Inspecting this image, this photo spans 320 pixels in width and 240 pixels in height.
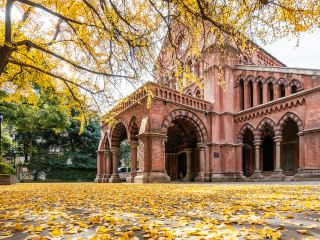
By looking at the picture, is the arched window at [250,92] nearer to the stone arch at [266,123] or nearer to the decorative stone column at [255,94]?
the decorative stone column at [255,94]

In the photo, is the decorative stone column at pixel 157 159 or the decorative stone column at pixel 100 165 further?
the decorative stone column at pixel 100 165

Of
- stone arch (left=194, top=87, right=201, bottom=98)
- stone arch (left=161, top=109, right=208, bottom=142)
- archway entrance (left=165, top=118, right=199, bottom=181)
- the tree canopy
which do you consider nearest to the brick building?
stone arch (left=161, top=109, right=208, bottom=142)

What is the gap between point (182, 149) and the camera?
26.4 meters

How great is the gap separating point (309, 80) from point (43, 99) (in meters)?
20.8

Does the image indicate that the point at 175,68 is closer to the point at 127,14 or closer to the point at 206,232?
the point at 127,14

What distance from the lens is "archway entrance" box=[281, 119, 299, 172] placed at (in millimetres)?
21934

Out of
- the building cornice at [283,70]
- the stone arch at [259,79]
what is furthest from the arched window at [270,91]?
the building cornice at [283,70]

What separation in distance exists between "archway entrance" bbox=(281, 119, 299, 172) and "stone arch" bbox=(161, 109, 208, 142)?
7.15 meters

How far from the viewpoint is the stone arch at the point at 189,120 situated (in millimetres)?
18442

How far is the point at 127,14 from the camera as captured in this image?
7.01 metres

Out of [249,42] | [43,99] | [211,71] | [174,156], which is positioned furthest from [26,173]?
[249,42]

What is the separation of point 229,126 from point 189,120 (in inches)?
166

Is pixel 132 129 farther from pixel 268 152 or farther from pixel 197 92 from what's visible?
pixel 268 152

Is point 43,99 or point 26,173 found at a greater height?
point 43,99
